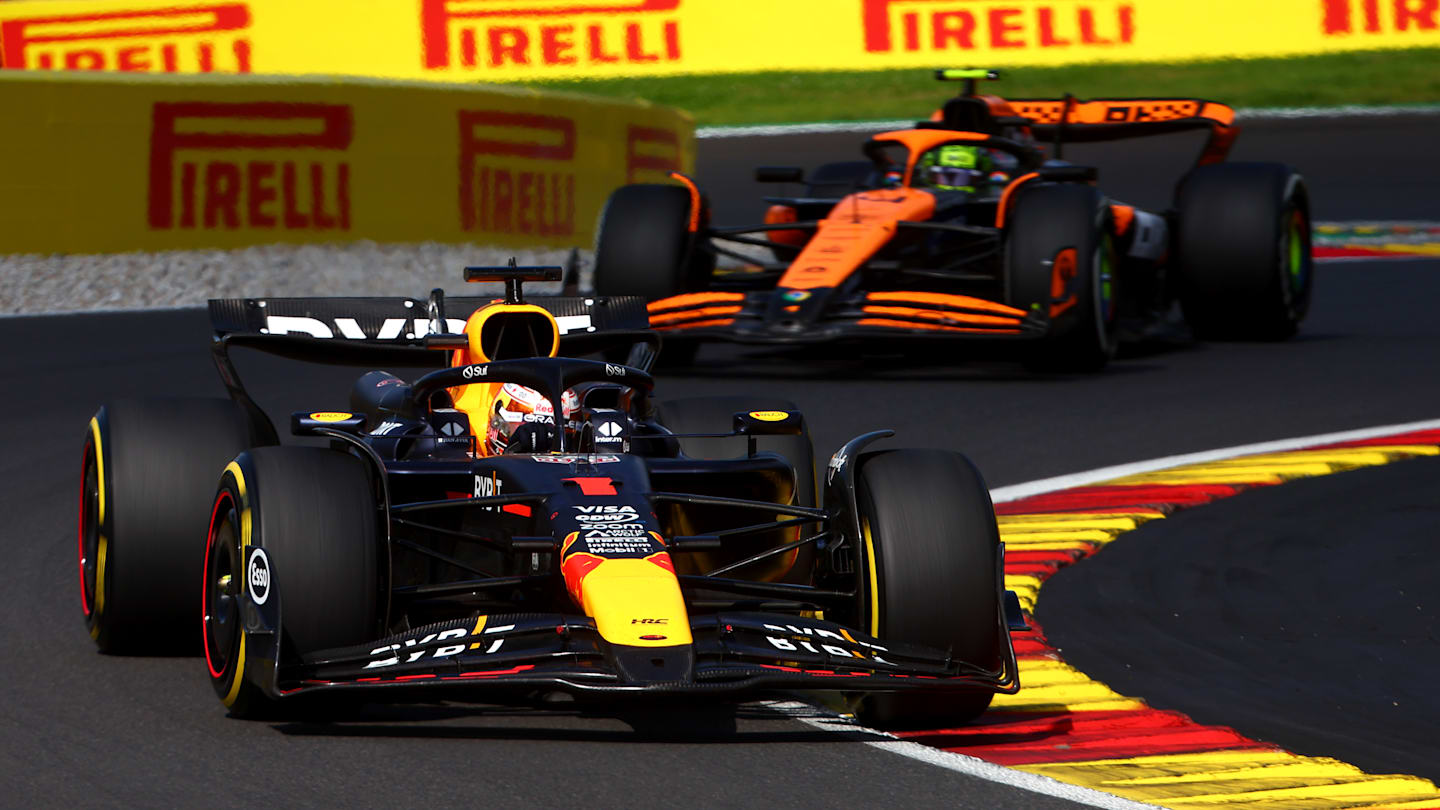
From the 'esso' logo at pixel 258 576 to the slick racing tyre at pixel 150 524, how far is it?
0.88 metres

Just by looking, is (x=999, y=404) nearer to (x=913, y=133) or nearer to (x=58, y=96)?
(x=913, y=133)

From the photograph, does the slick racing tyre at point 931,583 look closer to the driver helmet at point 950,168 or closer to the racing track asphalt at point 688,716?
the racing track asphalt at point 688,716

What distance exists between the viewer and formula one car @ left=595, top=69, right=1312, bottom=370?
11.8 meters

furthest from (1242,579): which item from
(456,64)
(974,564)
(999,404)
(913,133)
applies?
(456,64)

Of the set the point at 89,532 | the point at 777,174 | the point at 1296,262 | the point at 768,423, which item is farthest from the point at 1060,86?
the point at 89,532

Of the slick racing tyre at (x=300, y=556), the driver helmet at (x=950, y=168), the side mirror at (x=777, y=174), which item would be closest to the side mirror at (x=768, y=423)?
the slick racing tyre at (x=300, y=556)

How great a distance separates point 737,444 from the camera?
281 inches

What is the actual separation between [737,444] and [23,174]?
7.49 metres

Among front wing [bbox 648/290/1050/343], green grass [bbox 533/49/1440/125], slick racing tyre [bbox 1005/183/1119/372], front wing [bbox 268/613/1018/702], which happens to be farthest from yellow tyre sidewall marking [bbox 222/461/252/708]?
green grass [bbox 533/49/1440/125]

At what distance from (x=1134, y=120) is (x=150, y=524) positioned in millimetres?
9063

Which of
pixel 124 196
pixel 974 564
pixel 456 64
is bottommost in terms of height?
pixel 974 564

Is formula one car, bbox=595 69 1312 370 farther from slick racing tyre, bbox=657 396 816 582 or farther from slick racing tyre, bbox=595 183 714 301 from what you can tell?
slick racing tyre, bbox=657 396 816 582

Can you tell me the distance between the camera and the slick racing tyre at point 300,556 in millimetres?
5238

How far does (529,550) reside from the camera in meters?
5.46
